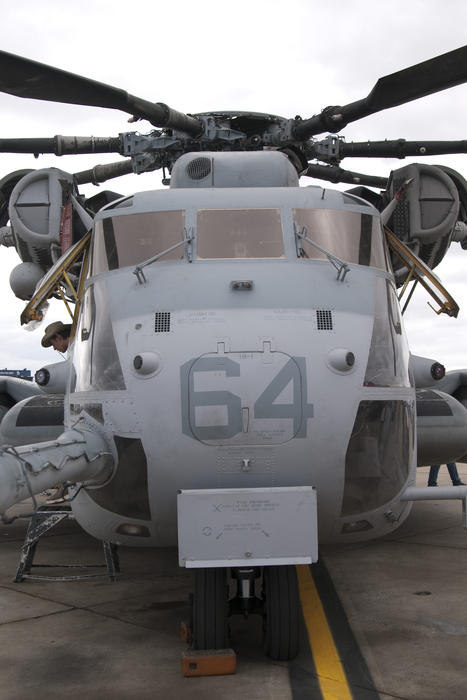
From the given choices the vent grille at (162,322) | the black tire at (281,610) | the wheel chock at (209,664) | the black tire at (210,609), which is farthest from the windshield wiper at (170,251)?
the wheel chock at (209,664)

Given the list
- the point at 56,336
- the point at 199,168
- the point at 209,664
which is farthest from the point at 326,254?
the point at 56,336

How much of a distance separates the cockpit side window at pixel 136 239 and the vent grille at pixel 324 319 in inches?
43.7

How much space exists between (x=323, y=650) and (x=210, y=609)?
0.91 meters

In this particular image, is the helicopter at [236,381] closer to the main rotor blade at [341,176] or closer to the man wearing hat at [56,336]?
the man wearing hat at [56,336]

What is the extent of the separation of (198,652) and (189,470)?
3.37 ft

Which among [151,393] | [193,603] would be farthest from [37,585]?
[151,393]

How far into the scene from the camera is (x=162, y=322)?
4516mm

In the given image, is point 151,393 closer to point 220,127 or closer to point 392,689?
point 392,689

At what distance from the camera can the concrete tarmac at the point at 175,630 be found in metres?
4.10

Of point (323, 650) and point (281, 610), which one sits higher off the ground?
point (281, 610)

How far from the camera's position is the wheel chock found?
4.17m

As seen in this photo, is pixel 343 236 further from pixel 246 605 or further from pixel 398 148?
pixel 398 148

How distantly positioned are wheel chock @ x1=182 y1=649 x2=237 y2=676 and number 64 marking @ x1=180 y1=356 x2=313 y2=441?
1.21 meters

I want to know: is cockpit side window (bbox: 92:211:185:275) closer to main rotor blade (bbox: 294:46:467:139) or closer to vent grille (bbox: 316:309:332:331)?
vent grille (bbox: 316:309:332:331)
